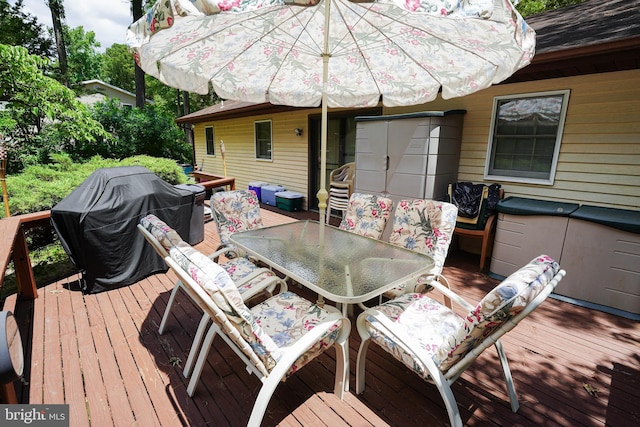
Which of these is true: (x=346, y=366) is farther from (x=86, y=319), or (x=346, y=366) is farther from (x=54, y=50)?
(x=54, y=50)

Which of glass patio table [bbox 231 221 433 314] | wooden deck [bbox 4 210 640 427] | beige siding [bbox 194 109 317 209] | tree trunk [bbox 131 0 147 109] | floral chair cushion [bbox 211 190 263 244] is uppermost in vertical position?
tree trunk [bbox 131 0 147 109]

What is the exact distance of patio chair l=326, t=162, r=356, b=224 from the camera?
215 inches

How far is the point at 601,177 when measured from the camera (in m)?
3.24

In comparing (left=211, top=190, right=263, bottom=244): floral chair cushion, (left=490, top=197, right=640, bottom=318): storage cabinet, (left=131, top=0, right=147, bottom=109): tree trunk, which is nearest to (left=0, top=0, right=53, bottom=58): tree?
(left=131, top=0, right=147, bottom=109): tree trunk

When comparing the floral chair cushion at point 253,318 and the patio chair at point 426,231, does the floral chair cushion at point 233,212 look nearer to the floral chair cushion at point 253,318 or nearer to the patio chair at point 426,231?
the floral chair cushion at point 253,318

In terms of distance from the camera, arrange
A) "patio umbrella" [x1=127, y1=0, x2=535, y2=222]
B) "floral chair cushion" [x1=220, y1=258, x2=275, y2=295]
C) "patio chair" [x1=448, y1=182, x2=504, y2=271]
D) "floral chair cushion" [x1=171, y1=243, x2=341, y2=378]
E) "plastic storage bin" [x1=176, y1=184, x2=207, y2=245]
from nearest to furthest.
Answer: "floral chair cushion" [x1=171, y1=243, x2=341, y2=378] → "patio umbrella" [x1=127, y1=0, x2=535, y2=222] → "floral chair cushion" [x1=220, y1=258, x2=275, y2=295] → "patio chair" [x1=448, y1=182, x2=504, y2=271] → "plastic storage bin" [x1=176, y1=184, x2=207, y2=245]

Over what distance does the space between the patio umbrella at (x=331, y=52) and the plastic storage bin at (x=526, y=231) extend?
1.62 metres

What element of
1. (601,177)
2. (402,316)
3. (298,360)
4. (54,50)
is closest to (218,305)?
(298,360)

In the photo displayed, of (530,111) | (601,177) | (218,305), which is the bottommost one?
(218,305)

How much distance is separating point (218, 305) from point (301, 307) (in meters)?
0.71

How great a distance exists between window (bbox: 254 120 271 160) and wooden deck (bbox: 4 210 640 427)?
5.88 meters

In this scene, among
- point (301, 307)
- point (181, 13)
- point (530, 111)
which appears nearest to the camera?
point (181, 13)

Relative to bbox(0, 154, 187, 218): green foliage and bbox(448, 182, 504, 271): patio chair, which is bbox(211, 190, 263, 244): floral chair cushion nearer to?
bbox(448, 182, 504, 271): patio chair

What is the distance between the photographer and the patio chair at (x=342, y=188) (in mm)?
5469
